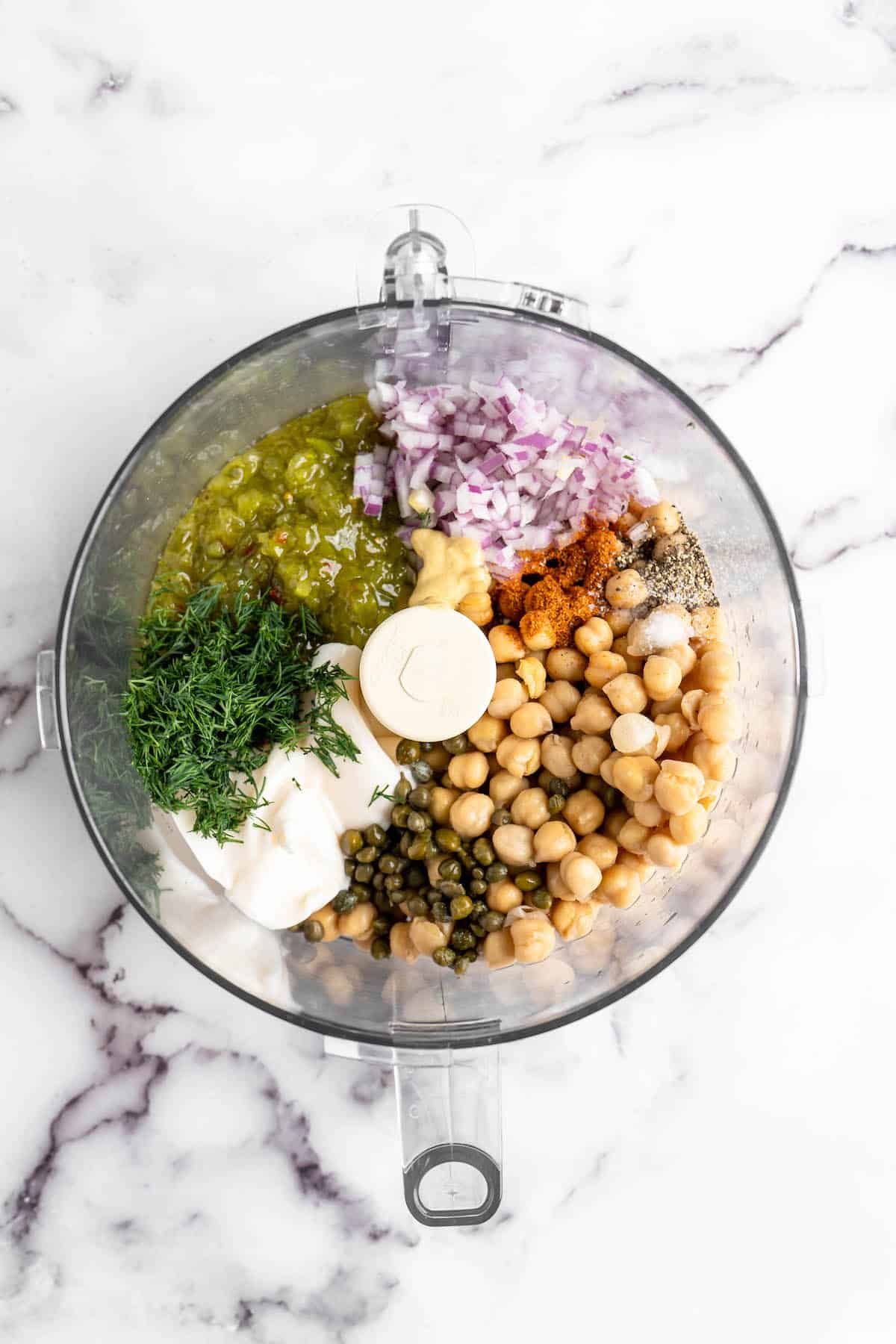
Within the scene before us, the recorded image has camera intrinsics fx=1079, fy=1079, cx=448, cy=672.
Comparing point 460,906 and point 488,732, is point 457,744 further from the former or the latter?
point 460,906

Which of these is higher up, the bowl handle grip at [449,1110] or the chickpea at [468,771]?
the chickpea at [468,771]

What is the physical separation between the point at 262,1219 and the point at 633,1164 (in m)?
0.70

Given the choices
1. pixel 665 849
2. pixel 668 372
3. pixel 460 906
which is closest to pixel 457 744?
pixel 460 906

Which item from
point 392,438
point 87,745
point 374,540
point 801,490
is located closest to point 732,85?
point 801,490

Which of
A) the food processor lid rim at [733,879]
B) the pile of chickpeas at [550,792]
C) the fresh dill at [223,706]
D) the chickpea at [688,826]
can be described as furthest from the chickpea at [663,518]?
the fresh dill at [223,706]

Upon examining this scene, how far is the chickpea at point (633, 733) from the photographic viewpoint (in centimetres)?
169

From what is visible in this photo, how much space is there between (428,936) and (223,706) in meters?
0.50

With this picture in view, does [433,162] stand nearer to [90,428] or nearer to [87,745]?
[90,428]

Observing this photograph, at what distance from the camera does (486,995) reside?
1.84 m

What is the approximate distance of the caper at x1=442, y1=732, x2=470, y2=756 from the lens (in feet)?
5.96

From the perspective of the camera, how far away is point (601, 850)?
174 cm

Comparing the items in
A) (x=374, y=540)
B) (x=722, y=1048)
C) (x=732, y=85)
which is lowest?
(x=722, y=1048)

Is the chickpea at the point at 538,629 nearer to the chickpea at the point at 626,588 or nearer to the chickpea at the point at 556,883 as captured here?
the chickpea at the point at 626,588

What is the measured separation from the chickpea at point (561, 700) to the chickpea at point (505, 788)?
12 centimetres
